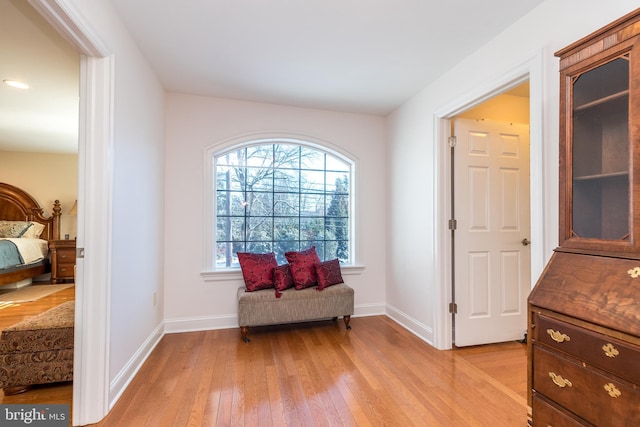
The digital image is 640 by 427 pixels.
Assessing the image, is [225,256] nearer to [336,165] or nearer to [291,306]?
[291,306]

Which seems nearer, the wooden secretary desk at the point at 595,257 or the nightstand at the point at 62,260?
the wooden secretary desk at the point at 595,257

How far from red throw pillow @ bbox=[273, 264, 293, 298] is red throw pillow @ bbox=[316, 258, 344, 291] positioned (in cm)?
30

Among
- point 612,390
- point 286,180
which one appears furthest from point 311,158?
point 612,390

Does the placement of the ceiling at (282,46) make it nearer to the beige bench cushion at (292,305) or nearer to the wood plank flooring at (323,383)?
the beige bench cushion at (292,305)

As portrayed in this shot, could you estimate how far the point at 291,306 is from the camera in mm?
2877

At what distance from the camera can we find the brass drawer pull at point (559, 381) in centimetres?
120

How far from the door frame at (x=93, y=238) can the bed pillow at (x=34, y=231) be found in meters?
4.98

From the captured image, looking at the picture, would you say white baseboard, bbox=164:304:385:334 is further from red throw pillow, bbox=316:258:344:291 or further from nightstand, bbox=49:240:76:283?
nightstand, bbox=49:240:76:283

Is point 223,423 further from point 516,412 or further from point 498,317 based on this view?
point 498,317

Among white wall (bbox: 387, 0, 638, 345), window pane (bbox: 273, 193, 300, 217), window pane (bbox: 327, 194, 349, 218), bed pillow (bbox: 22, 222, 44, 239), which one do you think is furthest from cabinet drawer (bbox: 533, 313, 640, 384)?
bed pillow (bbox: 22, 222, 44, 239)

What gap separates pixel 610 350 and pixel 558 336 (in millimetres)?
186

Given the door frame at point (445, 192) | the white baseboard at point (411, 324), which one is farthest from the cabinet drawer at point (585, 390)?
the white baseboard at point (411, 324)

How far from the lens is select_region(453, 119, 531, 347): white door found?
268cm

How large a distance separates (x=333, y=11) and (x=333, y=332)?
2.70 m
